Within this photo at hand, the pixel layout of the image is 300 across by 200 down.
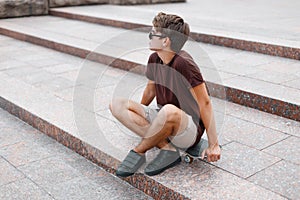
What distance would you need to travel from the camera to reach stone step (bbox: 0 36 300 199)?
286cm

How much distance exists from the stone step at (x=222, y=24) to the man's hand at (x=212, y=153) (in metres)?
3.07

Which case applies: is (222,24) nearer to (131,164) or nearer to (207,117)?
(207,117)

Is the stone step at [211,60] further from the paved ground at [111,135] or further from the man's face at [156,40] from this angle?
the man's face at [156,40]

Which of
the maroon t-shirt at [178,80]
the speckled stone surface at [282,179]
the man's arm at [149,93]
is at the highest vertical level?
the maroon t-shirt at [178,80]

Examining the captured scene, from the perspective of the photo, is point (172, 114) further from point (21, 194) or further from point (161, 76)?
point (21, 194)

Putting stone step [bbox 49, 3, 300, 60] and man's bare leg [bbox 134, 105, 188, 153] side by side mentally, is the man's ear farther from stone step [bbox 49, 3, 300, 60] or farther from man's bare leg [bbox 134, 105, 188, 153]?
stone step [bbox 49, 3, 300, 60]

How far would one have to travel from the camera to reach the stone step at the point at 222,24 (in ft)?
19.2

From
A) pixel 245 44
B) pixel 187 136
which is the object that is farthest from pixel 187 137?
pixel 245 44

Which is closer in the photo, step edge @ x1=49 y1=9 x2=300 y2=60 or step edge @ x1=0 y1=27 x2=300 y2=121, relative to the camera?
step edge @ x1=0 y1=27 x2=300 y2=121

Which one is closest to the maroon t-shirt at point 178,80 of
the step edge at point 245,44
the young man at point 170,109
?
the young man at point 170,109

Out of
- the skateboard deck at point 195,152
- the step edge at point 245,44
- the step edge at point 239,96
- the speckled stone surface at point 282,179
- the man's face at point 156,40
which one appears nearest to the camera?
the speckled stone surface at point 282,179

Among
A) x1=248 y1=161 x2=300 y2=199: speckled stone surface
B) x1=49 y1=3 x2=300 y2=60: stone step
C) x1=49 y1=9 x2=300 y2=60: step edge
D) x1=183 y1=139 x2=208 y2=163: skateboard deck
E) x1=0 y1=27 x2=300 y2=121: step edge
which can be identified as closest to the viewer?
x1=248 y1=161 x2=300 y2=199: speckled stone surface

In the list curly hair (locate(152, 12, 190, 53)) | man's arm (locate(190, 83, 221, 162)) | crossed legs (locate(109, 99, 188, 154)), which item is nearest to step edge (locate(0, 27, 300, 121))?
man's arm (locate(190, 83, 221, 162))

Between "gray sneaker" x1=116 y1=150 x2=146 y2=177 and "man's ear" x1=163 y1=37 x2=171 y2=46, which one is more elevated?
"man's ear" x1=163 y1=37 x2=171 y2=46
